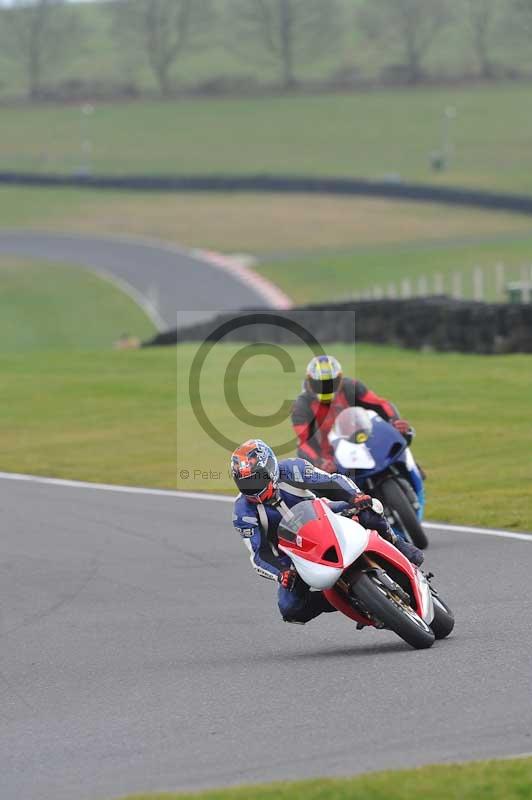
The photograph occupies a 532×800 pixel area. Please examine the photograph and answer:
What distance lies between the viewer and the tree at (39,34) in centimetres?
12381

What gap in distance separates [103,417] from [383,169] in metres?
60.9

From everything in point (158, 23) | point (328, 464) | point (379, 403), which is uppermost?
point (158, 23)

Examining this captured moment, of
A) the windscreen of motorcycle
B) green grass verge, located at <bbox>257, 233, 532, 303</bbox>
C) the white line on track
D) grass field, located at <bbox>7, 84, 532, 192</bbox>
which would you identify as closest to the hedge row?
the white line on track

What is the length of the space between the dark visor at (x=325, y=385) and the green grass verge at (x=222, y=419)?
7.69ft

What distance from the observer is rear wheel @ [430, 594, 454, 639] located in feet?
28.1

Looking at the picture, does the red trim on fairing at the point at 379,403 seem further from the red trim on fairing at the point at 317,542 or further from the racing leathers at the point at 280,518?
the red trim on fairing at the point at 317,542

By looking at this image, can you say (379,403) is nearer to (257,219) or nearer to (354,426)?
(354,426)

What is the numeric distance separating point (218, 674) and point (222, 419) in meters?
14.1

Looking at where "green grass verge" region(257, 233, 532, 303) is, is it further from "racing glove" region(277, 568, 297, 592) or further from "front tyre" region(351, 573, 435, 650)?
"front tyre" region(351, 573, 435, 650)

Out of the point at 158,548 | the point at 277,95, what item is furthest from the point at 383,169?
the point at 158,548

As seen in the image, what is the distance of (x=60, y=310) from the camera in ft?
158

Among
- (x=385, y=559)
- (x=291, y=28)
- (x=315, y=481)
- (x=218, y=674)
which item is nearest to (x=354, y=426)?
(x=315, y=481)

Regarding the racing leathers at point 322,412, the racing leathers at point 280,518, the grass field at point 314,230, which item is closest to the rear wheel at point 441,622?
the racing leathers at point 280,518

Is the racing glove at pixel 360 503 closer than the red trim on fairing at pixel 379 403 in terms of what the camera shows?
Yes
